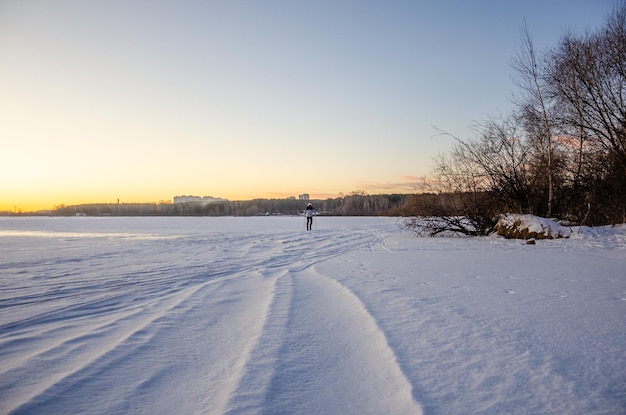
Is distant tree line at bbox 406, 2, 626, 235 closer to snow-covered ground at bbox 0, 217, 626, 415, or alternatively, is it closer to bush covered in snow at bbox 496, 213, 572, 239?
bush covered in snow at bbox 496, 213, 572, 239

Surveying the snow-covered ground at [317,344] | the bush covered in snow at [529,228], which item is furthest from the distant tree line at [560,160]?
the snow-covered ground at [317,344]

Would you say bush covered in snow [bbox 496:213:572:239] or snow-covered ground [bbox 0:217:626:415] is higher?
bush covered in snow [bbox 496:213:572:239]

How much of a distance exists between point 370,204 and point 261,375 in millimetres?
108595

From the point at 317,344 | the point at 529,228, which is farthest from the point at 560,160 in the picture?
the point at 317,344

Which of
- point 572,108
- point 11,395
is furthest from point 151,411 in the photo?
point 572,108

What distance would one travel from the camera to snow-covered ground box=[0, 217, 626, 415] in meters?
1.86

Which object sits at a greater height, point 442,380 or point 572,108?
point 572,108

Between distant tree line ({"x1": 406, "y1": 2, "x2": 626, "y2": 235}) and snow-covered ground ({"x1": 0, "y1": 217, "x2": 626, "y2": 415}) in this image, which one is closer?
→ snow-covered ground ({"x1": 0, "y1": 217, "x2": 626, "y2": 415})

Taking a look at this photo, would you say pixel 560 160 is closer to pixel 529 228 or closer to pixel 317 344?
pixel 529 228

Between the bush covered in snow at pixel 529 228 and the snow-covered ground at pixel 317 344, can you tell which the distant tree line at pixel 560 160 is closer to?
the bush covered in snow at pixel 529 228

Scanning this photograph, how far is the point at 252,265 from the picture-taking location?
23.1 ft

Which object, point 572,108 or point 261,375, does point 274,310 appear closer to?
point 261,375

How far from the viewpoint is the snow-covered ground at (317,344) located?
1858 millimetres

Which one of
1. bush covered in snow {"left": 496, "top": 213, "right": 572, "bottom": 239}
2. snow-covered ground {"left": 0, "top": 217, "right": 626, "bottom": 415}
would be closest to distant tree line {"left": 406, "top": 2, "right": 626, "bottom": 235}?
bush covered in snow {"left": 496, "top": 213, "right": 572, "bottom": 239}
